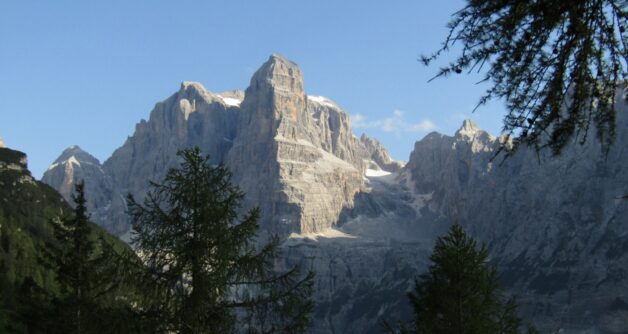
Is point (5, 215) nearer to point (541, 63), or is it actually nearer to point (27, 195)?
point (27, 195)

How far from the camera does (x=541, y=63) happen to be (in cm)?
1005

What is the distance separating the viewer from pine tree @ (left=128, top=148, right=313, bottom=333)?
804 inches

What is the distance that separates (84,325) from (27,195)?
15810 centimetres

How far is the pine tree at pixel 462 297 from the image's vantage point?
90.3 feet

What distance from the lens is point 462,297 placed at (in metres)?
28.0

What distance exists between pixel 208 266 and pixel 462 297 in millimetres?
11136

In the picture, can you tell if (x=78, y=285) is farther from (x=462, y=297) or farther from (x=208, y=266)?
(x=462, y=297)

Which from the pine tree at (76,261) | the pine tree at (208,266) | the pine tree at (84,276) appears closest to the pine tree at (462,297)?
the pine tree at (208,266)

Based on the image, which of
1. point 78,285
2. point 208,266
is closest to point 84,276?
point 78,285

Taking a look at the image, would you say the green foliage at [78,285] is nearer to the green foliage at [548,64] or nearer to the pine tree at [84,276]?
the pine tree at [84,276]

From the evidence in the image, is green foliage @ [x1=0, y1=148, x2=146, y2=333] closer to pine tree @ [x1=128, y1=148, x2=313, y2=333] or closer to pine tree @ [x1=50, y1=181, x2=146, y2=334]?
pine tree @ [x1=50, y1=181, x2=146, y2=334]

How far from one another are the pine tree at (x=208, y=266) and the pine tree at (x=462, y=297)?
770cm

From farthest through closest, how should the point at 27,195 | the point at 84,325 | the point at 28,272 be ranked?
1. the point at 27,195
2. the point at 28,272
3. the point at 84,325

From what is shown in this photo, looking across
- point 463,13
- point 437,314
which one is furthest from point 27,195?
point 463,13
